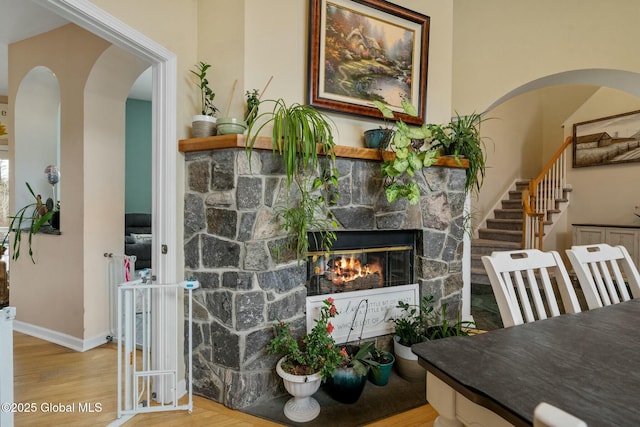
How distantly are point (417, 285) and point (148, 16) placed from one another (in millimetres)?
2537

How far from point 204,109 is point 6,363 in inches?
62.0

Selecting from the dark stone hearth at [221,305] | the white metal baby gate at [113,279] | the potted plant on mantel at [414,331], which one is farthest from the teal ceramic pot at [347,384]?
the white metal baby gate at [113,279]

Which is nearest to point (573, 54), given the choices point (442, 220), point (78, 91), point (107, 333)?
point (442, 220)

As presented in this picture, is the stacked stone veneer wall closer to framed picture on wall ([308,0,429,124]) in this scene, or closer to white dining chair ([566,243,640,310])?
framed picture on wall ([308,0,429,124])

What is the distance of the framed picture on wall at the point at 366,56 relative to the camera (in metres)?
2.23

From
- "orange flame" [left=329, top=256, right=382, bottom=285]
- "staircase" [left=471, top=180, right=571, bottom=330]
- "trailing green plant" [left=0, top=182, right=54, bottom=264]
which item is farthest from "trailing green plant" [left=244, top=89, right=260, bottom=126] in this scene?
"staircase" [left=471, top=180, right=571, bottom=330]

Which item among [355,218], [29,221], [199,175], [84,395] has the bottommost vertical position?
[84,395]

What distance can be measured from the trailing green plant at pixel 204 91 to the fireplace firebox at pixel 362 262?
1.06m

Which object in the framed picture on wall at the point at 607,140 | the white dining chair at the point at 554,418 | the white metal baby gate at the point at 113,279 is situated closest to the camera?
the white dining chair at the point at 554,418

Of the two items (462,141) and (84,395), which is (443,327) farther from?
(84,395)

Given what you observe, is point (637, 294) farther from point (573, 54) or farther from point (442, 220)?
point (573, 54)

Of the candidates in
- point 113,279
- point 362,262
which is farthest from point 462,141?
point 113,279

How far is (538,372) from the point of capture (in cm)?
84

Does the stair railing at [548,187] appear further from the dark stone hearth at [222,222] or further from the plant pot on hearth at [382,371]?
the dark stone hearth at [222,222]
